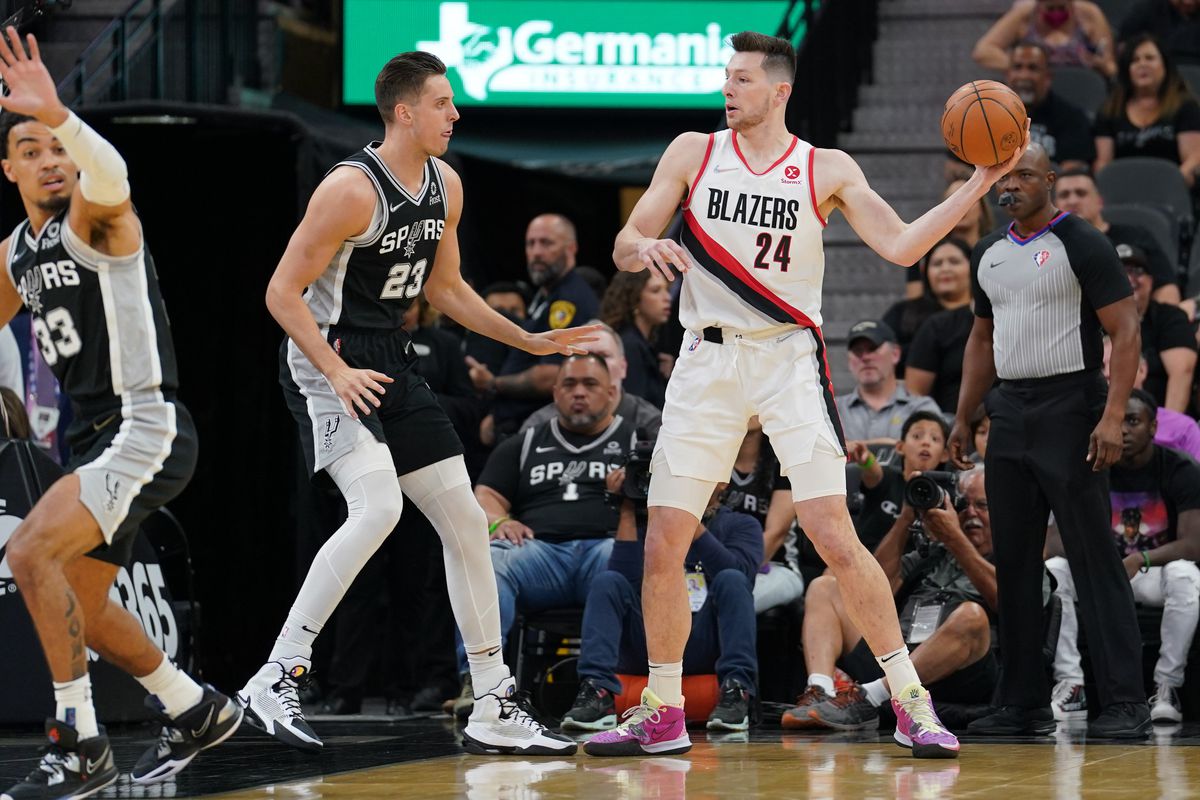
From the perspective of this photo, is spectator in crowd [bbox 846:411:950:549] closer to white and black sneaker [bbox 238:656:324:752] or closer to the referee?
the referee

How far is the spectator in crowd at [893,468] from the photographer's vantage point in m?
7.76

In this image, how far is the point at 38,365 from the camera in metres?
8.99

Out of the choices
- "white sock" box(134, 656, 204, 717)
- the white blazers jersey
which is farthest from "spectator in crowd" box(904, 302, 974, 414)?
"white sock" box(134, 656, 204, 717)

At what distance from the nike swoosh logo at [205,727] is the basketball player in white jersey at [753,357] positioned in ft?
4.29

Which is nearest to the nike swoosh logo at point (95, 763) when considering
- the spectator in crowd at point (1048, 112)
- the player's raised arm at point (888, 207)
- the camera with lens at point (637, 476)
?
the player's raised arm at point (888, 207)

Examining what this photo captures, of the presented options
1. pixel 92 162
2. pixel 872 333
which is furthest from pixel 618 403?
pixel 92 162

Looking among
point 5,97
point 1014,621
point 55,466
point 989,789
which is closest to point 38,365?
point 55,466

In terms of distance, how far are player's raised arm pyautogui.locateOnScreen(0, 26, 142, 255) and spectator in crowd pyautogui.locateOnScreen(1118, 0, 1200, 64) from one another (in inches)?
333

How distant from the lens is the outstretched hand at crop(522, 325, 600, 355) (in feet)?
19.8

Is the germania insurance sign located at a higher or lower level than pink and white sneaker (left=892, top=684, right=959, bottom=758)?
higher

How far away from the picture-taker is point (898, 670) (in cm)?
557

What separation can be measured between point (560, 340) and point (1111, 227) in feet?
14.5

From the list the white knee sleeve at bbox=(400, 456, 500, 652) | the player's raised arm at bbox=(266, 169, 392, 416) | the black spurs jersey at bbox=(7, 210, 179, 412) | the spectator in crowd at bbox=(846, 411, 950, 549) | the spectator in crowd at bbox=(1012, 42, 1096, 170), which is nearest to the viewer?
the black spurs jersey at bbox=(7, 210, 179, 412)

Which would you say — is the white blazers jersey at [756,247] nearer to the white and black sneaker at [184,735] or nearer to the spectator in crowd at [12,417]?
the white and black sneaker at [184,735]
